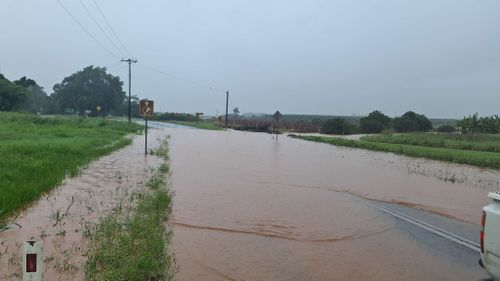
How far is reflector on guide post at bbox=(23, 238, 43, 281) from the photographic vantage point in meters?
3.62

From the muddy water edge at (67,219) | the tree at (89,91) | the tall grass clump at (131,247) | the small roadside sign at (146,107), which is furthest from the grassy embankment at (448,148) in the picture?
the tree at (89,91)

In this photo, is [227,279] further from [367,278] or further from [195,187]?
[195,187]

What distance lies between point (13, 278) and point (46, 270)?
421mm

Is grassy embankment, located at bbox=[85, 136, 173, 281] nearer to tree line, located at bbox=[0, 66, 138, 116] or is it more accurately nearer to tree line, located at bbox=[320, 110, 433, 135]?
tree line, located at bbox=[320, 110, 433, 135]

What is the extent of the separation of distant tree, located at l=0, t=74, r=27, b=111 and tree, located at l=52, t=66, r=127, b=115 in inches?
1095

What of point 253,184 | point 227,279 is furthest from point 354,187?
point 227,279

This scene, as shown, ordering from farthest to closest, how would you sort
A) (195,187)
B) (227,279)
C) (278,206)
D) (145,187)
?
(195,187), (145,187), (278,206), (227,279)

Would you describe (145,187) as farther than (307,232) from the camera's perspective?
Yes

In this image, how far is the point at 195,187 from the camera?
12.3m

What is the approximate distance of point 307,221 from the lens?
8.93 meters

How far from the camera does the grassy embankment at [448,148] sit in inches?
869

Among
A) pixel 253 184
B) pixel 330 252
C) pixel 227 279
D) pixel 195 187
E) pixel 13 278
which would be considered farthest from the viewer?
pixel 253 184

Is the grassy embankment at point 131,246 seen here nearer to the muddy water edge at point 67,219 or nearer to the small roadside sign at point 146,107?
the muddy water edge at point 67,219

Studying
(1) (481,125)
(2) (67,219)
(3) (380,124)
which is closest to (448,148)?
(1) (481,125)
